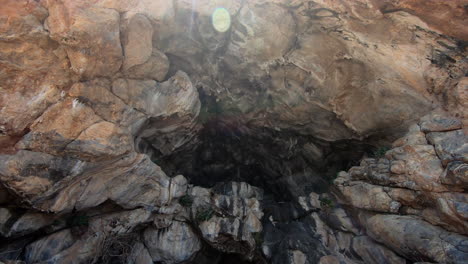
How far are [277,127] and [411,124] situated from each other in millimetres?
5587

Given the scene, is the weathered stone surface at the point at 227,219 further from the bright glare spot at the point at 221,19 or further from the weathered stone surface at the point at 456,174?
the bright glare spot at the point at 221,19

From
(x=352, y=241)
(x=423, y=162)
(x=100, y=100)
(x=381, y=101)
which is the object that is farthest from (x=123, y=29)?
(x=352, y=241)

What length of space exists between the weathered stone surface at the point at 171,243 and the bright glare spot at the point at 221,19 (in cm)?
888

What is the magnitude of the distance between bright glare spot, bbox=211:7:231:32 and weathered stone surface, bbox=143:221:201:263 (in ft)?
29.1

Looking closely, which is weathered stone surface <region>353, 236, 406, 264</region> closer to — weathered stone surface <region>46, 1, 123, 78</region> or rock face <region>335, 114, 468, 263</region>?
rock face <region>335, 114, 468, 263</region>

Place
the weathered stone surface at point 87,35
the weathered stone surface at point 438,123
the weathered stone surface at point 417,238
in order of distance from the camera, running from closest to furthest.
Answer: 1. the weathered stone surface at point 417,238
2. the weathered stone surface at point 87,35
3. the weathered stone surface at point 438,123

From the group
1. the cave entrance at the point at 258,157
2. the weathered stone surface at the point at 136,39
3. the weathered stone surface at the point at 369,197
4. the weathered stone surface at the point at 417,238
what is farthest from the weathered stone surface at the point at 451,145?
the weathered stone surface at the point at 136,39

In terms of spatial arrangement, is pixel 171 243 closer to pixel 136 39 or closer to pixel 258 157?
pixel 258 157

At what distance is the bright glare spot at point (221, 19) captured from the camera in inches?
379

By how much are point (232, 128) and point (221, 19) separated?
5.54m

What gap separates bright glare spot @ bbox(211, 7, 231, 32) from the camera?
963 centimetres

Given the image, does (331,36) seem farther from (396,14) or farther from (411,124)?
(411,124)

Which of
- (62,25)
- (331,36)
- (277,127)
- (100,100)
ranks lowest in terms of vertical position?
(277,127)

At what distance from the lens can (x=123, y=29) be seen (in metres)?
8.25
